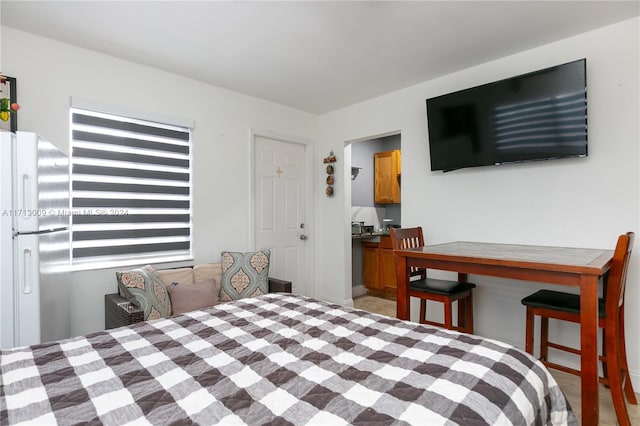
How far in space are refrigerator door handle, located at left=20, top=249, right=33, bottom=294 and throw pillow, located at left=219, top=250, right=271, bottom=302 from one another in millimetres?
1515

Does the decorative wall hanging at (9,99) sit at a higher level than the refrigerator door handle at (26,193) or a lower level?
higher

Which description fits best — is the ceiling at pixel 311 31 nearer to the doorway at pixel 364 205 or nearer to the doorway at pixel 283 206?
the doorway at pixel 283 206

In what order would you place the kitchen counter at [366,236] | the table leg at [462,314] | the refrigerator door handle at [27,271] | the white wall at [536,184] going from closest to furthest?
the refrigerator door handle at [27,271] < the white wall at [536,184] < the table leg at [462,314] < the kitchen counter at [366,236]

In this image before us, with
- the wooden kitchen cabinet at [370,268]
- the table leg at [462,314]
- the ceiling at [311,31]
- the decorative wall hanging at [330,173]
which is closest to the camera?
the ceiling at [311,31]

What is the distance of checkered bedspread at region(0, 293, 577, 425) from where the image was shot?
862 millimetres

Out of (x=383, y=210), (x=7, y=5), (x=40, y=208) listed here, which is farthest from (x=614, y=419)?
(x=7, y=5)

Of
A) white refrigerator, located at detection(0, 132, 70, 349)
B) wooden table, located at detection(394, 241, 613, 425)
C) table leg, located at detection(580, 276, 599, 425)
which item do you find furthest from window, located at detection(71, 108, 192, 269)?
table leg, located at detection(580, 276, 599, 425)

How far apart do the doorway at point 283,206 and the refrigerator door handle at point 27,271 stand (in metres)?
2.19

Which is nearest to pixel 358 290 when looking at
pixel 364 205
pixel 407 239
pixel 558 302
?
pixel 364 205

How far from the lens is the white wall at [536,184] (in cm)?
239

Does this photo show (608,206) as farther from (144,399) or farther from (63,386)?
(63,386)

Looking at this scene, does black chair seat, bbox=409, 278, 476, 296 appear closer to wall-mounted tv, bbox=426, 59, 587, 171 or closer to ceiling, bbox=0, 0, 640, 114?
wall-mounted tv, bbox=426, 59, 587, 171

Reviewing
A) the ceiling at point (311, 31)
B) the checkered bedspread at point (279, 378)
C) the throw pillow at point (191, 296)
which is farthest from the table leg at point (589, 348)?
the throw pillow at point (191, 296)

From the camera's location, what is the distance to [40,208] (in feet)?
6.25
